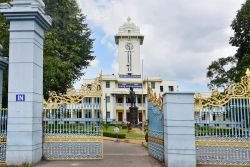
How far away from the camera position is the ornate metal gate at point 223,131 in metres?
9.60

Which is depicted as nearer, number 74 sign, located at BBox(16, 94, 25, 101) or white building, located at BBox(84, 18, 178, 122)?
number 74 sign, located at BBox(16, 94, 25, 101)

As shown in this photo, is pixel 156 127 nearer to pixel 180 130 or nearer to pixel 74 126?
pixel 180 130

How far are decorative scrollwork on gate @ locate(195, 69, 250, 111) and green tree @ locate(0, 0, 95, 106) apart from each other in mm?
10612

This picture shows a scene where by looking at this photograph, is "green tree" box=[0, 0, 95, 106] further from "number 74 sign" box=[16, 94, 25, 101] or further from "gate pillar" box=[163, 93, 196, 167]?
"gate pillar" box=[163, 93, 196, 167]

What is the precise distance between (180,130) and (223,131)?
1415 millimetres

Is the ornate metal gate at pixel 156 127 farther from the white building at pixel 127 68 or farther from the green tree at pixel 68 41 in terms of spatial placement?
the white building at pixel 127 68

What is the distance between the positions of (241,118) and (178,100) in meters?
2.00

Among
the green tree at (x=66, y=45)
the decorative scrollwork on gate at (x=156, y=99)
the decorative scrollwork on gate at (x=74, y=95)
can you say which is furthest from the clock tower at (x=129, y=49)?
the decorative scrollwork on gate at (x=74, y=95)

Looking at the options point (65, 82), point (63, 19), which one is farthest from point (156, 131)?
point (63, 19)

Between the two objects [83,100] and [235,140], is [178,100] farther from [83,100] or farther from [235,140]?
[83,100]

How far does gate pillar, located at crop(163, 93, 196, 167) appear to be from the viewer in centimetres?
924

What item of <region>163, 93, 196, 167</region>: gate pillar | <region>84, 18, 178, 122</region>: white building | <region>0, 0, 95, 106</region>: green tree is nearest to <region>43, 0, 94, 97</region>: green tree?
<region>0, 0, 95, 106</region>: green tree

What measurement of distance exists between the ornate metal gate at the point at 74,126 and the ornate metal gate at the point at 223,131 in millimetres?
3212

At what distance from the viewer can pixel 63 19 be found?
24.2 meters
